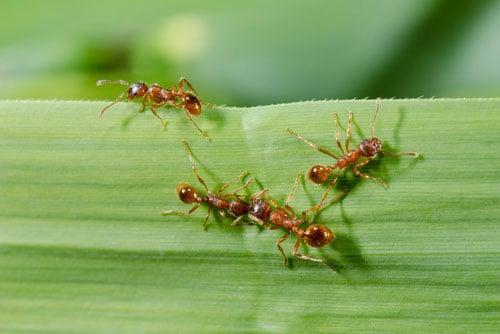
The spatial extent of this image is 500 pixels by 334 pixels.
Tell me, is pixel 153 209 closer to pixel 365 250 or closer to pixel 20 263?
pixel 20 263

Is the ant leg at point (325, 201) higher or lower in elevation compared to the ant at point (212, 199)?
higher

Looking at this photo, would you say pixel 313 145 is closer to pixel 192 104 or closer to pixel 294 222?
pixel 294 222

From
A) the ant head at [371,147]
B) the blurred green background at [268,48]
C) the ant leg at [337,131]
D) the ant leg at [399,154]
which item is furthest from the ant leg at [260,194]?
the blurred green background at [268,48]

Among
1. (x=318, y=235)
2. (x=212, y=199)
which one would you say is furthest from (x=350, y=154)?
(x=212, y=199)

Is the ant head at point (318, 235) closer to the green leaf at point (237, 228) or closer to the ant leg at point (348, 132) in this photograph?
the green leaf at point (237, 228)

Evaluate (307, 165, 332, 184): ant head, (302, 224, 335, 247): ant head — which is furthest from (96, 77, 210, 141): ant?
(302, 224, 335, 247): ant head

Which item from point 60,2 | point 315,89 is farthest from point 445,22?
point 60,2
